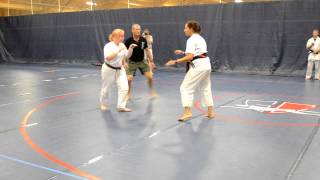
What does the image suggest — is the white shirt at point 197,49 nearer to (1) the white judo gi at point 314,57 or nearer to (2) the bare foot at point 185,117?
(2) the bare foot at point 185,117

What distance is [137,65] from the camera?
8773mm

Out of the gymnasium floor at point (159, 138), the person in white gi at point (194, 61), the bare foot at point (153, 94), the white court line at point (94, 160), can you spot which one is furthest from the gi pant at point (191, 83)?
the bare foot at point (153, 94)

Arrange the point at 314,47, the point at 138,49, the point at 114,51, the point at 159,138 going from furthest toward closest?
the point at 314,47
the point at 138,49
the point at 114,51
the point at 159,138

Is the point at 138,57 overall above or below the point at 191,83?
above

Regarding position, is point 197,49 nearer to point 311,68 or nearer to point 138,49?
point 138,49

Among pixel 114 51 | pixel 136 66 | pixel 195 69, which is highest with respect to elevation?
pixel 114 51

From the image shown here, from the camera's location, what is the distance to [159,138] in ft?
17.7

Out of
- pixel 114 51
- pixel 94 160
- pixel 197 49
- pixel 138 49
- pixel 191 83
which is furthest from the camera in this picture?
pixel 138 49

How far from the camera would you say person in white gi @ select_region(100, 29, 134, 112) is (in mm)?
7094

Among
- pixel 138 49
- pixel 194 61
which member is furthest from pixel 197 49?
pixel 138 49

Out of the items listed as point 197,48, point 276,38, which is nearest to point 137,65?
point 197,48

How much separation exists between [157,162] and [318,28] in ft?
36.4

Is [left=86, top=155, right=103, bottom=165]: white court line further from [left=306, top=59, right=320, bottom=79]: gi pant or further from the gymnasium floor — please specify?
[left=306, top=59, right=320, bottom=79]: gi pant

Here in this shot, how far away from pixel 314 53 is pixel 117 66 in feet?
27.1
